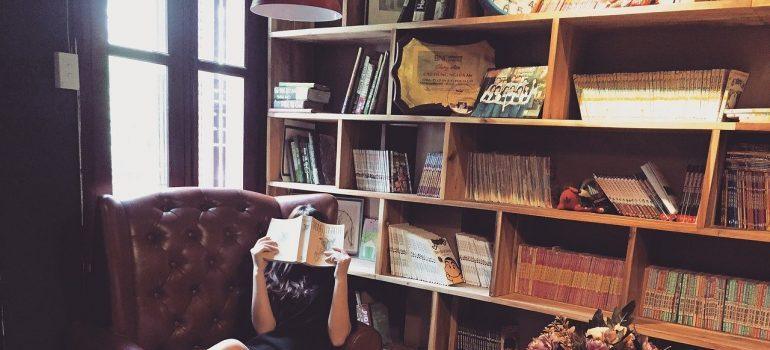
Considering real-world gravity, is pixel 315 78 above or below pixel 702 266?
above

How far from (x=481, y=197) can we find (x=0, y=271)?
1.79 metres

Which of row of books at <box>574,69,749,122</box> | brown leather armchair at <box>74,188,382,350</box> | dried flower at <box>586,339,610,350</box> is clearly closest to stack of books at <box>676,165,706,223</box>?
row of books at <box>574,69,749,122</box>

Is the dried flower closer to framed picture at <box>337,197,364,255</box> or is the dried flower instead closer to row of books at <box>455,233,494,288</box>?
row of books at <box>455,233,494,288</box>

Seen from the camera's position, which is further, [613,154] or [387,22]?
[387,22]

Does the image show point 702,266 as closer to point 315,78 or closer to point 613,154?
point 613,154

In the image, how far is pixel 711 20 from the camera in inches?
72.1

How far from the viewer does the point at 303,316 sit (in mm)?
1927

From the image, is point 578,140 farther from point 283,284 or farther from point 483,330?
point 283,284

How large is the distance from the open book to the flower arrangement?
2.92 feet

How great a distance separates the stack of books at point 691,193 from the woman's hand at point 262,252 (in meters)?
1.51

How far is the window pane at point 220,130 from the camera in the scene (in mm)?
2463

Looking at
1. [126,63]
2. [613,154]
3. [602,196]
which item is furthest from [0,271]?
[613,154]

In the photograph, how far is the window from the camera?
2.09 metres

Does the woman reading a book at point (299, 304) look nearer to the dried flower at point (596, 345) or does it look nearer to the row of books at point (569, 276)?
the row of books at point (569, 276)
